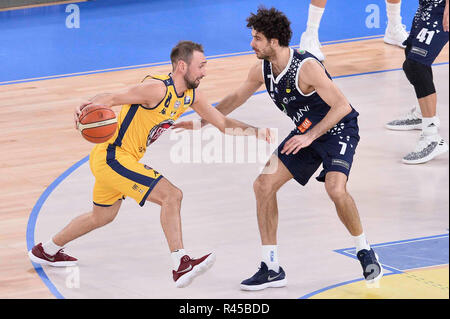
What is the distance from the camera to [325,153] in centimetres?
624

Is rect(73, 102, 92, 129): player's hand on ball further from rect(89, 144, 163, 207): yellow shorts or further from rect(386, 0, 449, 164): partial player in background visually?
rect(386, 0, 449, 164): partial player in background

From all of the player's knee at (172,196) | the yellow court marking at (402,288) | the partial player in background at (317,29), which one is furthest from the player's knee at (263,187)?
the partial player in background at (317,29)

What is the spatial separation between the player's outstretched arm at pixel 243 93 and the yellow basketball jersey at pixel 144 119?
0.24 m

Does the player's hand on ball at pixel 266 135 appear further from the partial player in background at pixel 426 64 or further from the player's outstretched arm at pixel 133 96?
the partial player in background at pixel 426 64

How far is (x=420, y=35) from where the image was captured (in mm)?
8375

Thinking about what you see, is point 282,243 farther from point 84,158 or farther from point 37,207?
point 84,158

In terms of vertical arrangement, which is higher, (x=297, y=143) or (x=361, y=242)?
(x=297, y=143)

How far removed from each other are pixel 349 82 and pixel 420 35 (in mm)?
2519

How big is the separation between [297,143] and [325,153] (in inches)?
10.9

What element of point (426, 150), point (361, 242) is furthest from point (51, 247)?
point (426, 150)

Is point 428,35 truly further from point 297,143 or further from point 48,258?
point 48,258

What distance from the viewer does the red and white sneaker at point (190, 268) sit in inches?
232

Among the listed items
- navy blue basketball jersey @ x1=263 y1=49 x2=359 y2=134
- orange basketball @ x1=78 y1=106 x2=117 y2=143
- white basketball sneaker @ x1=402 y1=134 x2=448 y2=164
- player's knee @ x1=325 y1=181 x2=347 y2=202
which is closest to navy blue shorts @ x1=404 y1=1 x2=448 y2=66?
white basketball sneaker @ x1=402 y1=134 x2=448 y2=164

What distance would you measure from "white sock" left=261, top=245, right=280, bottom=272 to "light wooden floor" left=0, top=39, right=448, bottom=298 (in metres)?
0.18
